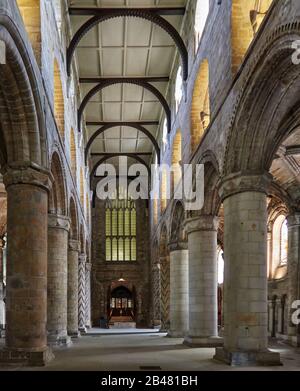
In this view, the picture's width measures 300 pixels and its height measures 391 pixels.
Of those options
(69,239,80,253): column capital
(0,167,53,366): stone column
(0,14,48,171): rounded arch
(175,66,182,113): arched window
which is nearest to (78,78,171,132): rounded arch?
(175,66,182,113): arched window

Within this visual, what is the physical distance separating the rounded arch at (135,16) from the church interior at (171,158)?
0.04 m

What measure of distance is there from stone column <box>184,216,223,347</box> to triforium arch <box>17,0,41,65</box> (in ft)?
27.8

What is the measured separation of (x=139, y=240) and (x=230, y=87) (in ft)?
110

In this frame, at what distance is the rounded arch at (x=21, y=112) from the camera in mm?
13659

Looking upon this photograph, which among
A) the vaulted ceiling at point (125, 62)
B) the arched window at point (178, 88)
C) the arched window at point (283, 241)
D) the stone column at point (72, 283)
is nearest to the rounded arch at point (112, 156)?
the vaulted ceiling at point (125, 62)

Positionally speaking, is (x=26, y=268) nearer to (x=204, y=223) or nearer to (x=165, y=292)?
(x=204, y=223)

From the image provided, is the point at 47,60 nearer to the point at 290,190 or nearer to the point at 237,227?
the point at 237,227

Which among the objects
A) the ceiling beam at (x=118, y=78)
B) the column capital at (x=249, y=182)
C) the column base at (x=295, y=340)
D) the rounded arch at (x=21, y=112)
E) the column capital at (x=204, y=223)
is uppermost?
the ceiling beam at (x=118, y=78)

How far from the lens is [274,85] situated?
14.3 metres

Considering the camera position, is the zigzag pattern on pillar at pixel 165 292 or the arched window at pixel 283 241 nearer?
the arched window at pixel 283 241

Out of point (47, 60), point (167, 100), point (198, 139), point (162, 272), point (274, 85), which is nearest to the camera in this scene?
point (274, 85)

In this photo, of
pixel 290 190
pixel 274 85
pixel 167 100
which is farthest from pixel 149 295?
pixel 274 85

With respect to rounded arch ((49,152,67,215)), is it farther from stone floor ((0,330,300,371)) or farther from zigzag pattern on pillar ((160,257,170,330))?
zigzag pattern on pillar ((160,257,170,330))

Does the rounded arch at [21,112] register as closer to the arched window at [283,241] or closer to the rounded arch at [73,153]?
the rounded arch at [73,153]
